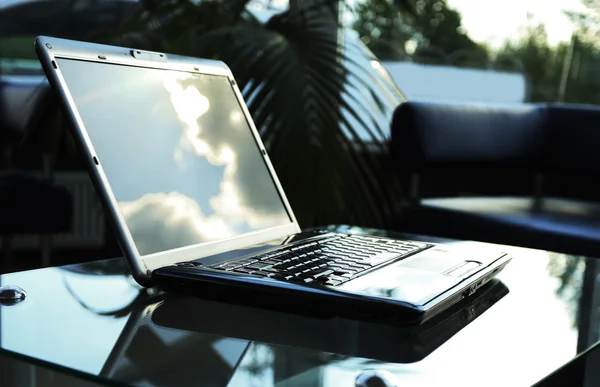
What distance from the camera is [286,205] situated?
0.92 m

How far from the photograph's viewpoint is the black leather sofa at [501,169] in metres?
1.46

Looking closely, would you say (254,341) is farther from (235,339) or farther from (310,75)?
(310,75)

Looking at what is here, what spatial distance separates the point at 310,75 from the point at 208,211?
766 millimetres

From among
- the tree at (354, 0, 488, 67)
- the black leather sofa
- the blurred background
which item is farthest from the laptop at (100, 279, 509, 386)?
the tree at (354, 0, 488, 67)

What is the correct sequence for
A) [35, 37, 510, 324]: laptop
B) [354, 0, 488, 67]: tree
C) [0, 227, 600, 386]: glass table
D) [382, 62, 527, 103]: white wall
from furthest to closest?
[382, 62, 527, 103]: white wall < [354, 0, 488, 67]: tree < [35, 37, 510, 324]: laptop < [0, 227, 600, 386]: glass table

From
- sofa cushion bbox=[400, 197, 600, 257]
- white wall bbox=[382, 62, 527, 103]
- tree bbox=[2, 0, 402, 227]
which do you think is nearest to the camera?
sofa cushion bbox=[400, 197, 600, 257]

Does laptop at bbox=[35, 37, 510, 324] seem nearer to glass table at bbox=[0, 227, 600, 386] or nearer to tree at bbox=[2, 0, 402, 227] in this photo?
glass table at bbox=[0, 227, 600, 386]

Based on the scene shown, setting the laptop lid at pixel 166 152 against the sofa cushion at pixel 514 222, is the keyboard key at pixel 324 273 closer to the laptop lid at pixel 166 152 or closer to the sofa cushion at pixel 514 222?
the laptop lid at pixel 166 152

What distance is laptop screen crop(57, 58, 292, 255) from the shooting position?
0.68 metres

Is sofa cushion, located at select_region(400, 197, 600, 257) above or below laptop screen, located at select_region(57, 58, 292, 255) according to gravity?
below

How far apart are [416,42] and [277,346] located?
221 cm

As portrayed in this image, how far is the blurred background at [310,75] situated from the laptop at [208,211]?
0.54 meters

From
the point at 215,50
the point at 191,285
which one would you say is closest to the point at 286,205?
the point at 191,285

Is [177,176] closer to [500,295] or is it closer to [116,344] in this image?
[116,344]
